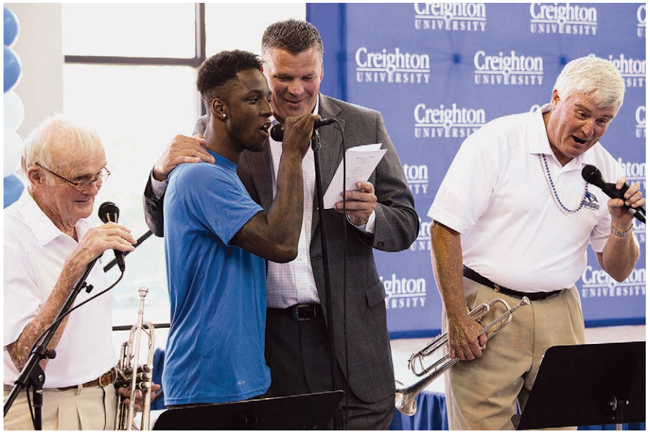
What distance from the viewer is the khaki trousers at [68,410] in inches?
85.2

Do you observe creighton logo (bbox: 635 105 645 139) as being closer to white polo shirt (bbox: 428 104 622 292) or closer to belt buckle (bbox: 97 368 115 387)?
white polo shirt (bbox: 428 104 622 292)

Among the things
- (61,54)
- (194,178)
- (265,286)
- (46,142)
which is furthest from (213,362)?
(61,54)

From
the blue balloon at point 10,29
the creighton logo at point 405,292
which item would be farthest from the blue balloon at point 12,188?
the creighton logo at point 405,292

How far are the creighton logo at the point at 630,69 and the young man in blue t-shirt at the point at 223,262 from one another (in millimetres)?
4228

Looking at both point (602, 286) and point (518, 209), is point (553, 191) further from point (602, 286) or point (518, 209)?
point (602, 286)

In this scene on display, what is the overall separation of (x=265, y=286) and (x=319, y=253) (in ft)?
0.89

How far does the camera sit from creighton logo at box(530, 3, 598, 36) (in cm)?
564

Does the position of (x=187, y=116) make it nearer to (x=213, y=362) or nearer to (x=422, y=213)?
(x=422, y=213)

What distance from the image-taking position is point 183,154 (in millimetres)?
2375

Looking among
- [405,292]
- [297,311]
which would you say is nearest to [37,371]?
[297,311]

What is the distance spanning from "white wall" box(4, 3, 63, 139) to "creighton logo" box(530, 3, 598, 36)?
342 cm

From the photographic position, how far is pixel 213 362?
223cm

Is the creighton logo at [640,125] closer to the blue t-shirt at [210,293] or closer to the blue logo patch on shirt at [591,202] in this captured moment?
the blue logo patch on shirt at [591,202]

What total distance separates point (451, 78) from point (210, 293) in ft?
11.9
